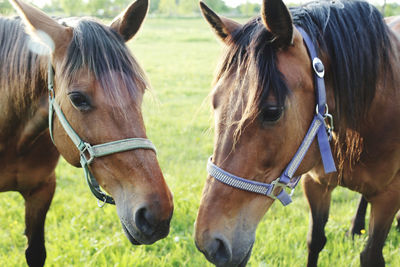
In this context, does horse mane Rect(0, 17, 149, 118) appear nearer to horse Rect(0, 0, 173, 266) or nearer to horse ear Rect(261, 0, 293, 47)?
horse Rect(0, 0, 173, 266)

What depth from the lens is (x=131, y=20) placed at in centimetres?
245

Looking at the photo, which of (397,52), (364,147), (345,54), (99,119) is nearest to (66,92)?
(99,119)

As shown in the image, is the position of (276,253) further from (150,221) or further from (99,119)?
(99,119)

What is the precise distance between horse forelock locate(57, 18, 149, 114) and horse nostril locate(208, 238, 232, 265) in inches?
36.7

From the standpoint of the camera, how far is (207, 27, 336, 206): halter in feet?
5.83

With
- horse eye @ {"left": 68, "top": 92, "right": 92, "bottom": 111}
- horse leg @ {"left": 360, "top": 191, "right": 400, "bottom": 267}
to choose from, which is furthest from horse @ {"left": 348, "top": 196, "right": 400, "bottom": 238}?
horse eye @ {"left": 68, "top": 92, "right": 92, "bottom": 111}

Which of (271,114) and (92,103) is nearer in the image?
(271,114)

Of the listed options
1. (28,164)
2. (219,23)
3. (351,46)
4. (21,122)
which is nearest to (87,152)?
(21,122)

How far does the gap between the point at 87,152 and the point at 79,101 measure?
1.00 feet

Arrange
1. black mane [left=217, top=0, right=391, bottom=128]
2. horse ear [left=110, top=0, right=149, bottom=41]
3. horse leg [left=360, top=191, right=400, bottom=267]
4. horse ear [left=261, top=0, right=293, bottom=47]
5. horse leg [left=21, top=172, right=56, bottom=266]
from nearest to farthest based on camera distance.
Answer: horse ear [left=261, top=0, right=293, bottom=47] → black mane [left=217, top=0, right=391, bottom=128] → horse ear [left=110, top=0, right=149, bottom=41] → horse leg [left=360, top=191, right=400, bottom=267] → horse leg [left=21, top=172, right=56, bottom=266]

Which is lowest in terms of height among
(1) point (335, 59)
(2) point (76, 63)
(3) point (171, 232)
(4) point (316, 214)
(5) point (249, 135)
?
(3) point (171, 232)

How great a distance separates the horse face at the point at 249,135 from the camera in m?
1.75

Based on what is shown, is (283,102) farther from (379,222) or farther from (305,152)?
(379,222)

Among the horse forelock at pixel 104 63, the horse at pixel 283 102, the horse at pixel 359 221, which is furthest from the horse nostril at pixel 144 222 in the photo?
the horse at pixel 359 221
